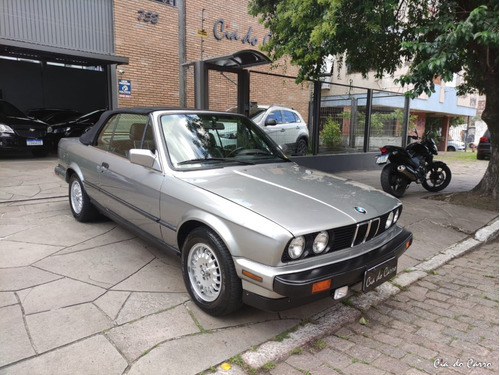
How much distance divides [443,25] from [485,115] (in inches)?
124

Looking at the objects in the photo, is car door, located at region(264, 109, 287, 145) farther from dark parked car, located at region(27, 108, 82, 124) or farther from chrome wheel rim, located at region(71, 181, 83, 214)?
dark parked car, located at region(27, 108, 82, 124)

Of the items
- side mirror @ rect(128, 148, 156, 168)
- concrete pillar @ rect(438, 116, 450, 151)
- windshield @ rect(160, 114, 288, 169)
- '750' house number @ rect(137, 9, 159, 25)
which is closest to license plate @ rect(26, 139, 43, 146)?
'750' house number @ rect(137, 9, 159, 25)

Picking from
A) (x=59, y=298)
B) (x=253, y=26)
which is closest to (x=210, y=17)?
(x=253, y=26)

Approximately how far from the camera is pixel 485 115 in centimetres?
745

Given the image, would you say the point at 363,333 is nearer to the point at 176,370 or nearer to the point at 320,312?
the point at 320,312

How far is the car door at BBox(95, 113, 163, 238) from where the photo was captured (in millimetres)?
3453

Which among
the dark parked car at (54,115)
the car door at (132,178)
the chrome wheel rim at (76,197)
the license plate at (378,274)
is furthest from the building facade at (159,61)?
the license plate at (378,274)

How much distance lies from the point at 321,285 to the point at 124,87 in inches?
431

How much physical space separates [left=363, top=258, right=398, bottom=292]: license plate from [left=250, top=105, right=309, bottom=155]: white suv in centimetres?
647

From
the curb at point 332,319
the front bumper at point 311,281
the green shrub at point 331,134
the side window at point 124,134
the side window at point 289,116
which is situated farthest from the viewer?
the green shrub at point 331,134

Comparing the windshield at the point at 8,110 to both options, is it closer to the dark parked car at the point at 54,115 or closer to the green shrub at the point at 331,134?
the dark parked car at the point at 54,115

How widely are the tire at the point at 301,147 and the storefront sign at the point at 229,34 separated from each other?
584cm

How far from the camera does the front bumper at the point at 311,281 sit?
2.41m

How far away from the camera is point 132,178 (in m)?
3.72
